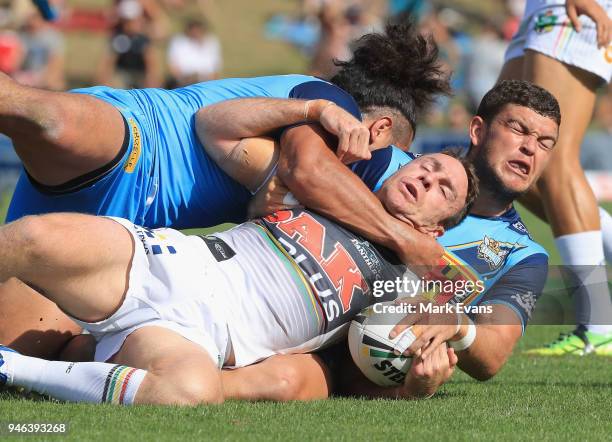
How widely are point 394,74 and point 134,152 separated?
147 centimetres

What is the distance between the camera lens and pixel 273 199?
16.2ft

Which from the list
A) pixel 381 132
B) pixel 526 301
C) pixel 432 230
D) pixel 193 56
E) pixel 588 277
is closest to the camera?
pixel 526 301

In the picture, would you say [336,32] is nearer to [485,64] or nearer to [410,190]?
[485,64]

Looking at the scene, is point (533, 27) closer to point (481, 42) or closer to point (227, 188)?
point (227, 188)

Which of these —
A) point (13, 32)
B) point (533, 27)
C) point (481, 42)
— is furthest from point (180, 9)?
point (533, 27)

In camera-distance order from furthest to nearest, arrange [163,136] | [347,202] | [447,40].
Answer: [447,40], [163,136], [347,202]

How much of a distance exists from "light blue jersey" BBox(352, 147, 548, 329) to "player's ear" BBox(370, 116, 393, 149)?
0.37 feet

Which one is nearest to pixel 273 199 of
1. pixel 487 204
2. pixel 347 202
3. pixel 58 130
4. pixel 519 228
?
pixel 347 202

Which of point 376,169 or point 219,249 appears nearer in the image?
point 219,249

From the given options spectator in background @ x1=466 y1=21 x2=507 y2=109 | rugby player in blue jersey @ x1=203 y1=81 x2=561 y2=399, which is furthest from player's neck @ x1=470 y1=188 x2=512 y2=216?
spectator in background @ x1=466 y1=21 x2=507 y2=109

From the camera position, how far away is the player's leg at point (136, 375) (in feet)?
13.4

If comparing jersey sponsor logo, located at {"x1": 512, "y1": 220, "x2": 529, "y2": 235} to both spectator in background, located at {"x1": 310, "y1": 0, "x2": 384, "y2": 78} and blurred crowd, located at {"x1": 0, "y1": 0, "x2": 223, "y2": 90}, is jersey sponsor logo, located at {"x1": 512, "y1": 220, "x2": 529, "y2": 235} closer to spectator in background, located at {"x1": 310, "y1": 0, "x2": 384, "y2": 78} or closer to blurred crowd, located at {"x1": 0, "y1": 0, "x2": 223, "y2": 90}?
spectator in background, located at {"x1": 310, "y1": 0, "x2": 384, "y2": 78}

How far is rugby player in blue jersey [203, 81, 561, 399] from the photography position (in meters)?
4.52

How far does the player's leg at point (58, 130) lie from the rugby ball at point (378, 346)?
1.35 meters
